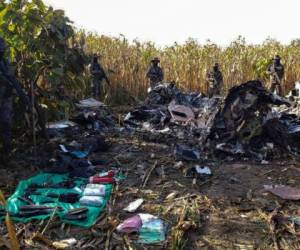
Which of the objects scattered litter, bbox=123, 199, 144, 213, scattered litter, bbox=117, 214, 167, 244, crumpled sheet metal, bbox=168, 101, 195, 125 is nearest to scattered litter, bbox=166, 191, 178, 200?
scattered litter, bbox=123, 199, 144, 213

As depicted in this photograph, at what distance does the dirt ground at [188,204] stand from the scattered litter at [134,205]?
0.18 feet

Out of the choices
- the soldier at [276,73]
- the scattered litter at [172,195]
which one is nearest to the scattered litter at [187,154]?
the scattered litter at [172,195]

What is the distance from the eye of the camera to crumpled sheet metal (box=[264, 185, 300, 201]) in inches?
197

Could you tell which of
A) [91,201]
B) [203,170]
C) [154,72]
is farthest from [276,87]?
[91,201]

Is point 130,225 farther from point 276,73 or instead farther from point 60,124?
point 276,73

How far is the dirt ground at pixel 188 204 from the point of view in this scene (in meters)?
3.98

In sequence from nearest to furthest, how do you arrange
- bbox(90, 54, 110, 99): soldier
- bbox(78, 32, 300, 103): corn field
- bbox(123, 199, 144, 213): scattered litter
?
bbox(123, 199, 144, 213): scattered litter → bbox(90, 54, 110, 99): soldier → bbox(78, 32, 300, 103): corn field

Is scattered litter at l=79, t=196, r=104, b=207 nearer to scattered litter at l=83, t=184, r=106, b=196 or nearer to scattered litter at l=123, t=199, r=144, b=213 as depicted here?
scattered litter at l=83, t=184, r=106, b=196

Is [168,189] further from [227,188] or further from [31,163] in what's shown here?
[31,163]

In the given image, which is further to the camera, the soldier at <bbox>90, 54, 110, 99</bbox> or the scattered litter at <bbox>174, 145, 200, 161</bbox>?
the soldier at <bbox>90, 54, 110, 99</bbox>

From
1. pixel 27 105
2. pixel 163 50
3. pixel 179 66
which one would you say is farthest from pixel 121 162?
pixel 163 50

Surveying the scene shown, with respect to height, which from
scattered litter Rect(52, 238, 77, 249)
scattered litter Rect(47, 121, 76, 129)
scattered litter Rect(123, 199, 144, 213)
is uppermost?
scattered litter Rect(47, 121, 76, 129)

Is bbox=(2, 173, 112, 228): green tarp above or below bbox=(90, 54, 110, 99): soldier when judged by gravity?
below

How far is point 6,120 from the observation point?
5.82 metres
